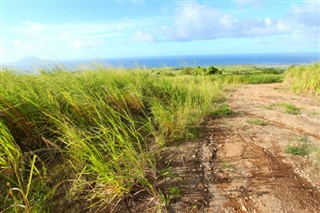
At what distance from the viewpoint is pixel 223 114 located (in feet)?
11.8

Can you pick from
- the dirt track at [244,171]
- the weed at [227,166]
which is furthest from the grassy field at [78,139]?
the weed at [227,166]

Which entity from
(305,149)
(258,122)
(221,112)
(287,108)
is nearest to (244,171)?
(305,149)

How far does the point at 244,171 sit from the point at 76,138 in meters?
1.45

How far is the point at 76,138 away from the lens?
A: 5.93ft

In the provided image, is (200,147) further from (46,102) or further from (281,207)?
(46,102)

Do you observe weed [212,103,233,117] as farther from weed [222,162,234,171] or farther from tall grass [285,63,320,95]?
tall grass [285,63,320,95]

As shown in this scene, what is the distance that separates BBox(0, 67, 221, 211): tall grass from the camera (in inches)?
65.6

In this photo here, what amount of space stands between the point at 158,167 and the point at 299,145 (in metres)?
1.63

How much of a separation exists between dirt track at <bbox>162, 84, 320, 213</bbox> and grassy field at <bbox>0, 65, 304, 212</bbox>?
0.23m

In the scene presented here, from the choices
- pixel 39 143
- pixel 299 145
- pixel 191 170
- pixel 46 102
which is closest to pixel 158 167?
pixel 191 170

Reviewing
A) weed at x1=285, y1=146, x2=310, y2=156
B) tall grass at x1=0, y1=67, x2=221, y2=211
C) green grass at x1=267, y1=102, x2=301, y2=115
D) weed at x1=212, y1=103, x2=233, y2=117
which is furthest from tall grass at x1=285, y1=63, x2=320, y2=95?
weed at x1=285, y1=146, x2=310, y2=156

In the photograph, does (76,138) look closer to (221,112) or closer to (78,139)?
(78,139)

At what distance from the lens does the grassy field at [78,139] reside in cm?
165

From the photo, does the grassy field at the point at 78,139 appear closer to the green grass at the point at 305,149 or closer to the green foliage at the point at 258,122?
the green foliage at the point at 258,122
